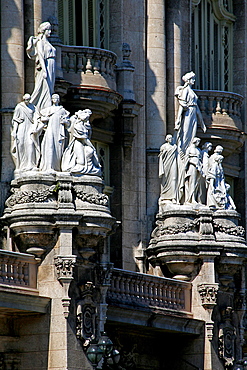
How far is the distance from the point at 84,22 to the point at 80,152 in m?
7.30

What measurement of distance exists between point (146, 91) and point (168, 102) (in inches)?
41.4

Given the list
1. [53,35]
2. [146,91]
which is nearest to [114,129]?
[146,91]

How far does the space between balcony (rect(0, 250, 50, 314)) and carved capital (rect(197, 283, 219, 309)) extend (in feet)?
21.9

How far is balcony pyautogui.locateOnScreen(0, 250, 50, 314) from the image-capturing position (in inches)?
1432

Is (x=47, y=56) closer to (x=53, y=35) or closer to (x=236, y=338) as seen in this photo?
(x=53, y=35)

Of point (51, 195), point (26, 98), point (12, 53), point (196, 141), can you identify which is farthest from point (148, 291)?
point (12, 53)

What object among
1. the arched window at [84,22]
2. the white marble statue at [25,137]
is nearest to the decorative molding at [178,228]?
the arched window at [84,22]

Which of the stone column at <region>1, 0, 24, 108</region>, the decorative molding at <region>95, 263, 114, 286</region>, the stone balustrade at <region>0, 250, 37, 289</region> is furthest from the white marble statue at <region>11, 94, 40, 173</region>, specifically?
the decorative molding at <region>95, 263, 114, 286</region>

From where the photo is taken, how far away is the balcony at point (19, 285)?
36.4 metres

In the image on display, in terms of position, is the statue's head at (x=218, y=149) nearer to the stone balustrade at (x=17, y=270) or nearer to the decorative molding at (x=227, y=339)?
the decorative molding at (x=227, y=339)

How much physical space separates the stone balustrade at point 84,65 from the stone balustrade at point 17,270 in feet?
23.1

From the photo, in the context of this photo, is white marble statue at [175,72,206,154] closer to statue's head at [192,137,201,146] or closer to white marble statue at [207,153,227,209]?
statue's head at [192,137,201,146]

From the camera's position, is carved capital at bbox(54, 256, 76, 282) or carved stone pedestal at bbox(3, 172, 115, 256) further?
carved stone pedestal at bbox(3, 172, 115, 256)

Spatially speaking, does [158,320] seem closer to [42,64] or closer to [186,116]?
[186,116]
